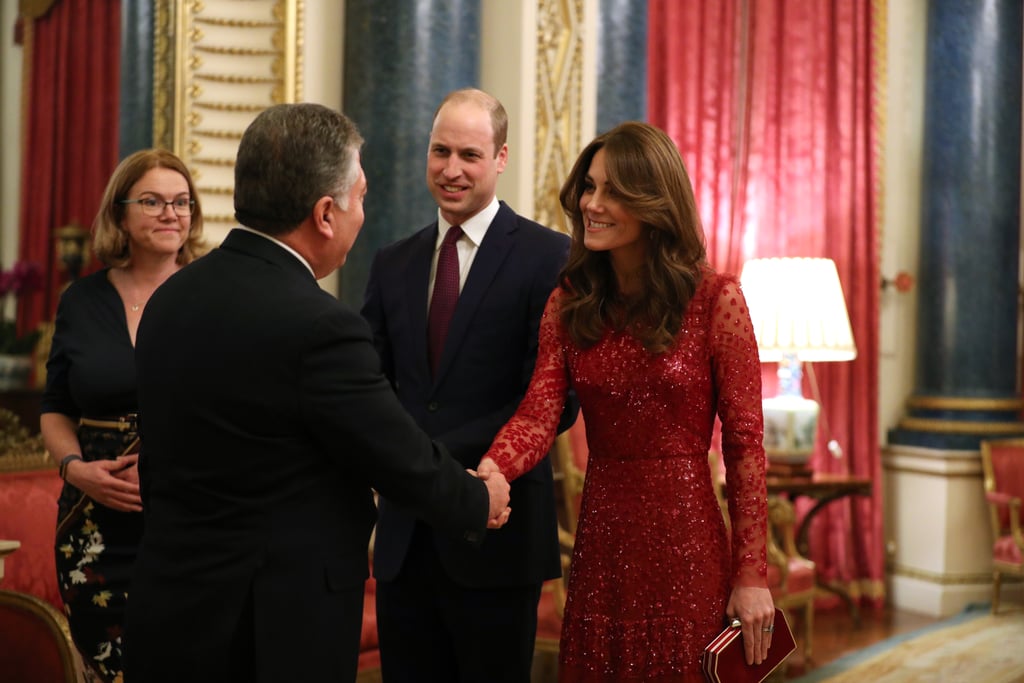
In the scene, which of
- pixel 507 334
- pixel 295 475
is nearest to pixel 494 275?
pixel 507 334

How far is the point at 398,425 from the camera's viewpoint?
1839 millimetres

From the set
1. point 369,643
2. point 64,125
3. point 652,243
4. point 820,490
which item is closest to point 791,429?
point 820,490

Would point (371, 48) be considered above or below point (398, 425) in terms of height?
above

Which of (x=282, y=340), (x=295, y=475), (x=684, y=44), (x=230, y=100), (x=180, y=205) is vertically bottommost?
(x=295, y=475)

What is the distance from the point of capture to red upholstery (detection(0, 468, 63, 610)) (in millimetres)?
3426

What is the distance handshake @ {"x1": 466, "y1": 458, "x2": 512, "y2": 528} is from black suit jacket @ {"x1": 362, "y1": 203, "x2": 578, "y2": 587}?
15cm

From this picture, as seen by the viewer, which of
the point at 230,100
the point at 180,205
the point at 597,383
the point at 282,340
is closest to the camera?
the point at 282,340

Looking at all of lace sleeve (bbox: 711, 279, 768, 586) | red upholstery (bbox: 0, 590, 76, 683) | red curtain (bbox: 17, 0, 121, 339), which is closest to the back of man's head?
lace sleeve (bbox: 711, 279, 768, 586)

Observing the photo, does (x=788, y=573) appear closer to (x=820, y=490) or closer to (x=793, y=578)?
(x=793, y=578)

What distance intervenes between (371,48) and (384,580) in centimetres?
257

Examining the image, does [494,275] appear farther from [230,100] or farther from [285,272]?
[230,100]

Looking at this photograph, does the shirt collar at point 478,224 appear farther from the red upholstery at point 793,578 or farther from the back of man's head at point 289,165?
the red upholstery at point 793,578

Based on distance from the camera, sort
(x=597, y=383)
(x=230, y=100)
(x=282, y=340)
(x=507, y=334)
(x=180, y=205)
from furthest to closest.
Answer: (x=230, y=100) → (x=180, y=205) → (x=507, y=334) → (x=597, y=383) → (x=282, y=340)

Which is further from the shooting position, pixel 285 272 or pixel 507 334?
pixel 507 334
